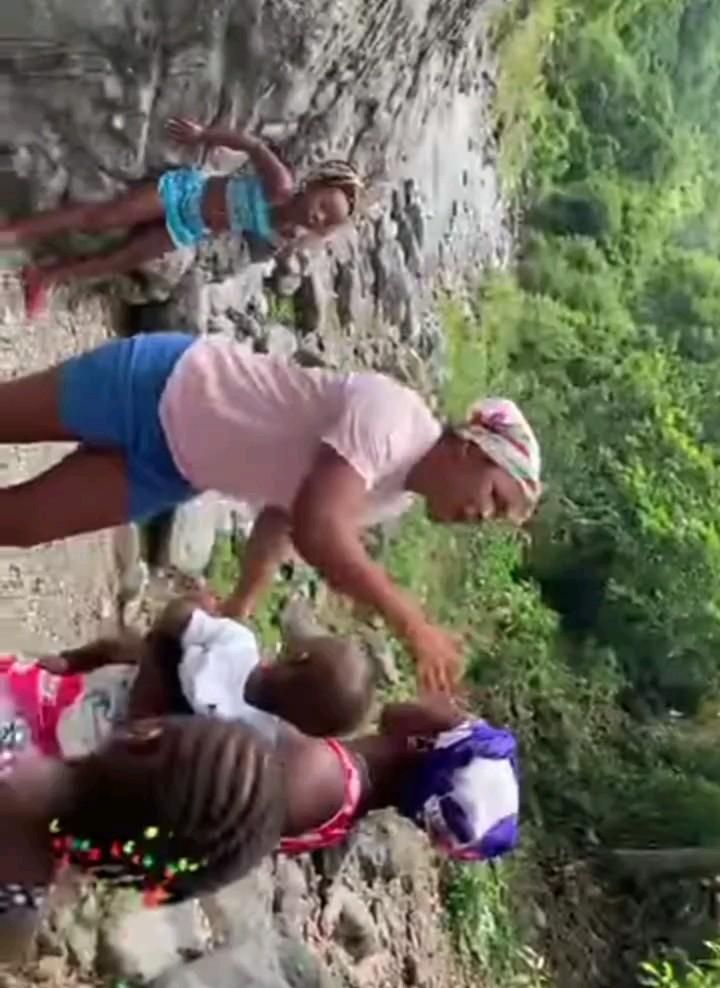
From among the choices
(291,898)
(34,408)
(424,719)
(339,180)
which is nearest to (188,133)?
(339,180)

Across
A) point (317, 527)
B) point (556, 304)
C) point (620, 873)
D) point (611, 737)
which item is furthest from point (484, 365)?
point (317, 527)

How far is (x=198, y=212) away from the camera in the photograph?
4215mm

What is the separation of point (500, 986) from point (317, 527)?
166 inches

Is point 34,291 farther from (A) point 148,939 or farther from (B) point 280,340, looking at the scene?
(B) point 280,340

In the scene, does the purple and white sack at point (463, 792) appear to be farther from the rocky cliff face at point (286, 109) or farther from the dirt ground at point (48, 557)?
the rocky cliff face at point (286, 109)

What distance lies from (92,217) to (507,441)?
5.86 feet

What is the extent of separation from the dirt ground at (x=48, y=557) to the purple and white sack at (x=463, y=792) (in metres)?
1.69

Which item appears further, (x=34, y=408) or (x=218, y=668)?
(x=34, y=408)

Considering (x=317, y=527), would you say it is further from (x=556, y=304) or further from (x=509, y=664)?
(x=556, y=304)

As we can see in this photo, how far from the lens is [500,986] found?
691 centimetres

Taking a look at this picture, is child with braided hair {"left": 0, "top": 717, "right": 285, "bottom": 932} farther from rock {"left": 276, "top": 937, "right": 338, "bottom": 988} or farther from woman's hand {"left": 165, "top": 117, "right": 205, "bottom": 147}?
rock {"left": 276, "top": 937, "right": 338, "bottom": 988}

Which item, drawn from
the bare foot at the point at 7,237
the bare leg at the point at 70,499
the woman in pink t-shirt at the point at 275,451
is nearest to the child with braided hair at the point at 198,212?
the bare foot at the point at 7,237

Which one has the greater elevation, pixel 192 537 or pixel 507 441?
pixel 507 441

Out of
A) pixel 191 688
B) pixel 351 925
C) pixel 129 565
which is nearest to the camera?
pixel 191 688
